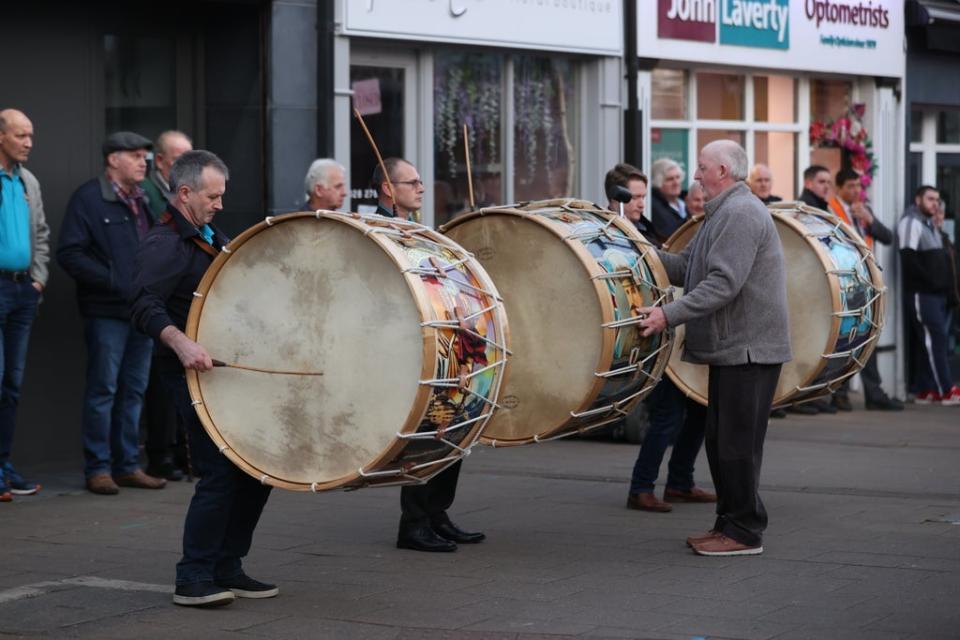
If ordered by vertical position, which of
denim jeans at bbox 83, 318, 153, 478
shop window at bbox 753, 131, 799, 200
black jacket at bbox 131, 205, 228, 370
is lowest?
denim jeans at bbox 83, 318, 153, 478

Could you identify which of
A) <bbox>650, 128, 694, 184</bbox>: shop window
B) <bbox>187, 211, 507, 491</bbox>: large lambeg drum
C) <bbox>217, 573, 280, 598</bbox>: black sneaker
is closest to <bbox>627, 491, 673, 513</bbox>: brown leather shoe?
<bbox>187, 211, 507, 491</bbox>: large lambeg drum

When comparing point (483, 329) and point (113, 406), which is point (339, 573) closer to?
point (483, 329)

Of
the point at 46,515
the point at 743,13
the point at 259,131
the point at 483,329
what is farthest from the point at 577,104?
the point at 483,329

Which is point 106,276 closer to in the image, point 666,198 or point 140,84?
point 140,84

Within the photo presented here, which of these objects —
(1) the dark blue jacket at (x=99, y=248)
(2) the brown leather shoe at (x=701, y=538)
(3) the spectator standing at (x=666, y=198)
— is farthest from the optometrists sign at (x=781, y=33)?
(2) the brown leather shoe at (x=701, y=538)

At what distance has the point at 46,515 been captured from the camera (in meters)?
9.26

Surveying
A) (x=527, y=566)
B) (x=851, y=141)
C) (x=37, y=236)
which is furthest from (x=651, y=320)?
(x=851, y=141)

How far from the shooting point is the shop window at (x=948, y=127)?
1783 cm

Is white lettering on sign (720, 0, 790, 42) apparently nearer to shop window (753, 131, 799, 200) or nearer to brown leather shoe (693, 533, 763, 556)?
shop window (753, 131, 799, 200)

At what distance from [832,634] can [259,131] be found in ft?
21.4

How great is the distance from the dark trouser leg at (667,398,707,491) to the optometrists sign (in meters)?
5.35

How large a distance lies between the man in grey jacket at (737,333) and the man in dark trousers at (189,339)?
2296 millimetres

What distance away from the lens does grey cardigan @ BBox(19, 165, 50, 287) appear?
10000 millimetres

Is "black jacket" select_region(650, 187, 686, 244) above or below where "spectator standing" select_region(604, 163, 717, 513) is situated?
above
